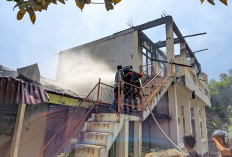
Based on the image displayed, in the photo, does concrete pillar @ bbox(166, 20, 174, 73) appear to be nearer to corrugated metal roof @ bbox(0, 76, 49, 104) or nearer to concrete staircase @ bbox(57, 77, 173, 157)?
concrete staircase @ bbox(57, 77, 173, 157)

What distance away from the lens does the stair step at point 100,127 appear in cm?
468

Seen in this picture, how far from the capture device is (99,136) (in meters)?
4.41

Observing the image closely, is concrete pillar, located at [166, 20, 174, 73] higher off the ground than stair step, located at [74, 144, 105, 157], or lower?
higher

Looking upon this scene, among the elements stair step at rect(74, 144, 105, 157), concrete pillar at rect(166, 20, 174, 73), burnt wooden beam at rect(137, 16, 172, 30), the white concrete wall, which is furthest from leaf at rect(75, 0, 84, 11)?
burnt wooden beam at rect(137, 16, 172, 30)

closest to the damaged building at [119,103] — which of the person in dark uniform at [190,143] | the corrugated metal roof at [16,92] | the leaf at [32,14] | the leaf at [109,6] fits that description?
the corrugated metal roof at [16,92]

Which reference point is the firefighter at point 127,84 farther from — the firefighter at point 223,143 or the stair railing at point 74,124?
the firefighter at point 223,143

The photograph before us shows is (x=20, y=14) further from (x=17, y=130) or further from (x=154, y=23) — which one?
(x=154, y=23)

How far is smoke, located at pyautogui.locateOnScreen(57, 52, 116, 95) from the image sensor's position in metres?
13.5

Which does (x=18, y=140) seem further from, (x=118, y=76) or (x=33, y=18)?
(x=33, y=18)

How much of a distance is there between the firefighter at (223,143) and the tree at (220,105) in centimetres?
2558

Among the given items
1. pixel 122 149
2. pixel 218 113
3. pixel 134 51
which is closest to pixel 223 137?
pixel 122 149

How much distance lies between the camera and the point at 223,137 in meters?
2.48

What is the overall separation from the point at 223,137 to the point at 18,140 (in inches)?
268

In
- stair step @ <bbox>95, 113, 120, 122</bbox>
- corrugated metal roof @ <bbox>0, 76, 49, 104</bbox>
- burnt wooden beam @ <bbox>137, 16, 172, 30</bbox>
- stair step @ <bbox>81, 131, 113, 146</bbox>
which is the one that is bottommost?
stair step @ <bbox>81, 131, 113, 146</bbox>
